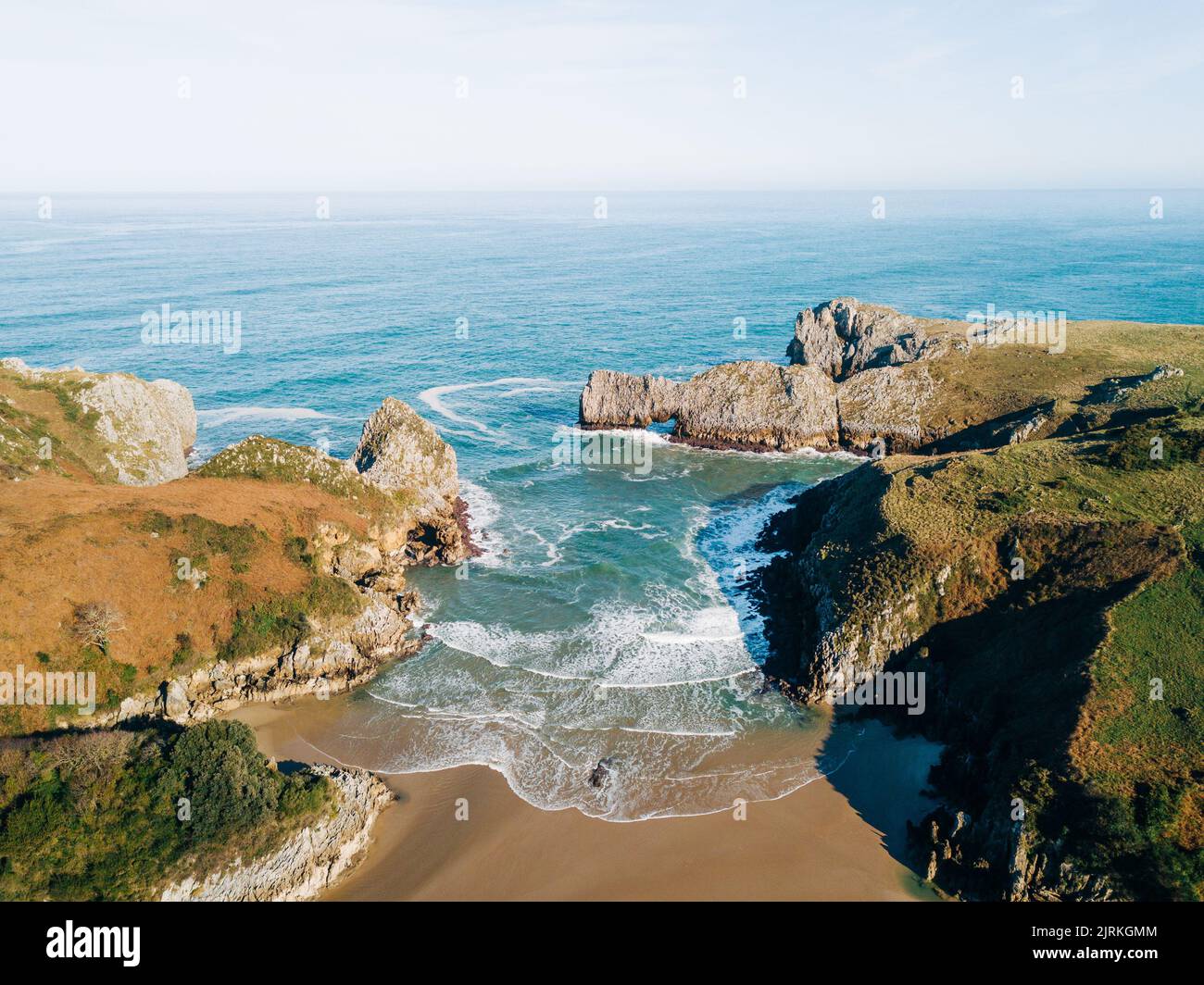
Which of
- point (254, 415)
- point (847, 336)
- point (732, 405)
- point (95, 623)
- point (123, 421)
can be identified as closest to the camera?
point (95, 623)

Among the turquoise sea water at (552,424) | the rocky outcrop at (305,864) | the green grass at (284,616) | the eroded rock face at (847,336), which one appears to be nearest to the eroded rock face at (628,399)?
the turquoise sea water at (552,424)

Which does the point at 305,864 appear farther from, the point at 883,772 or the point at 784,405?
the point at 784,405

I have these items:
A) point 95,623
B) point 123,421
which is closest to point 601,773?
point 95,623

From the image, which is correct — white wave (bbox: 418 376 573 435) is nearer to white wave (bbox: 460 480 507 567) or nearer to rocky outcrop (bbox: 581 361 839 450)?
rocky outcrop (bbox: 581 361 839 450)

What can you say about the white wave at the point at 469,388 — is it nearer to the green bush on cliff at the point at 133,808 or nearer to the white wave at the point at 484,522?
the white wave at the point at 484,522
